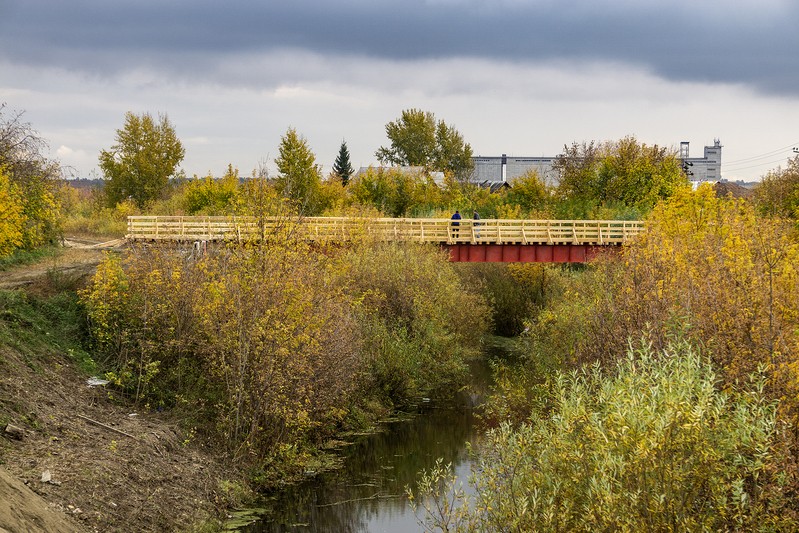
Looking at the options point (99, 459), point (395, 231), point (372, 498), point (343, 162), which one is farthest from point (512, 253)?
point (343, 162)

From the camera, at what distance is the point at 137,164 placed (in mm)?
76375

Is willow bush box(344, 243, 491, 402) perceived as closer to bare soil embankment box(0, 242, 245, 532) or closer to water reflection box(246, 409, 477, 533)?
water reflection box(246, 409, 477, 533)

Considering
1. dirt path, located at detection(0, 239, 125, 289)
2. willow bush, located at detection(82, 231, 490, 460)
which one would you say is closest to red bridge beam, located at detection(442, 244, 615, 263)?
willow bush, located at detection(82, 231, 490, 460)

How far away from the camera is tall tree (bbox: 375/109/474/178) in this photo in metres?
124

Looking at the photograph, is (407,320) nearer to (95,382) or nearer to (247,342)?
(247,342)

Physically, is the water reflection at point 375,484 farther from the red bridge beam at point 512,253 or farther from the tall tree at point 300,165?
the tall tree at point 300,165

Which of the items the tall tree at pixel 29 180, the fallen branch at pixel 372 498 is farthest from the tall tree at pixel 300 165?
the fallen branch at pixel 372 498

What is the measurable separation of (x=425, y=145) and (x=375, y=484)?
101 m

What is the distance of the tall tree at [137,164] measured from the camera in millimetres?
76250

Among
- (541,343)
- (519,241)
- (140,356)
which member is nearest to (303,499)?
(140,356)

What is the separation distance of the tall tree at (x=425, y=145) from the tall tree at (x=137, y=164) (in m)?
50.0

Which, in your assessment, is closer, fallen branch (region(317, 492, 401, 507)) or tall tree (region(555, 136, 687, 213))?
fallen branch (region(317, 492, 401, 507))

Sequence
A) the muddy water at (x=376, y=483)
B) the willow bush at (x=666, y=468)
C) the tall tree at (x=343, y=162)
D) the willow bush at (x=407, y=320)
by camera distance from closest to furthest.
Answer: the willow bush at (x=666, y=468) → the muddy water at (x=376, y=483) → the willow bush at (x=407, y=320) → the tall tree at (x=343, y=162)

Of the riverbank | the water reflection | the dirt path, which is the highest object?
the dirt path
